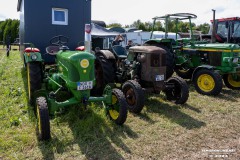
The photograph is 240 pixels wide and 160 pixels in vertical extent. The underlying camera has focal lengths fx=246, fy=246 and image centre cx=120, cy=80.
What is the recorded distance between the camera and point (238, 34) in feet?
31.0

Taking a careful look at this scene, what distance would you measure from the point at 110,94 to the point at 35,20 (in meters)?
3.59

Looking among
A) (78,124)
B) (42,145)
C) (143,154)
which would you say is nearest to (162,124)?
(143,154)

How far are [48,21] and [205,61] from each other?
4.43 meters

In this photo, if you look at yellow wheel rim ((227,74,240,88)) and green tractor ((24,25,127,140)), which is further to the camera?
yellow wheel rim ((227,74,240,88))

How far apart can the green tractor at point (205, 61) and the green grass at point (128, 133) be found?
93cm

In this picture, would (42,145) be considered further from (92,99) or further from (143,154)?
(143,154)

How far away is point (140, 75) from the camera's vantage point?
4.89 meters

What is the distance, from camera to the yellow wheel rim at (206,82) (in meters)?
5.84

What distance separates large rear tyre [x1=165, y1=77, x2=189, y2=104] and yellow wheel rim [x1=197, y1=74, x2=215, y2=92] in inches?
49.2

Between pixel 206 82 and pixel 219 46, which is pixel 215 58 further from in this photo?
pixel 206 82

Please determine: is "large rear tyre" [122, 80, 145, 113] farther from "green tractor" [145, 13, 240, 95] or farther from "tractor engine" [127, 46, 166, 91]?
"green tractor" [145, 13, 240, 95]

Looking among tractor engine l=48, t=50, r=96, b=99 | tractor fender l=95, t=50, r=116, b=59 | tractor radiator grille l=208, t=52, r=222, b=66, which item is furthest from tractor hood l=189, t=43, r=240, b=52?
tractor engine l=48, t=50, r=96, b=99

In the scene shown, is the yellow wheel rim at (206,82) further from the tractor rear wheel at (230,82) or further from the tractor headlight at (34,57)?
the tractor headlight at (34,57)

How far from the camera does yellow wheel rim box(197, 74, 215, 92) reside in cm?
584
